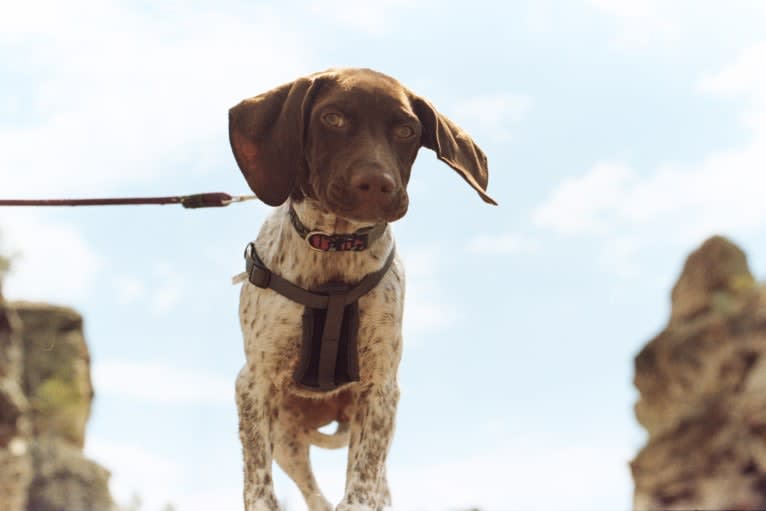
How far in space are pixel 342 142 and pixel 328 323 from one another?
3.48 ft

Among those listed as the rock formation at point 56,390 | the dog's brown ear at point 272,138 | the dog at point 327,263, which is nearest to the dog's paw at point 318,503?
the dog at point 327,263

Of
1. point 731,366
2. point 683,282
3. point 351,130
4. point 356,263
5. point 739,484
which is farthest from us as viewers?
point 683,282

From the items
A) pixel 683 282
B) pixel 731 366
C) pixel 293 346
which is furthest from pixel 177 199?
pixel 683 282

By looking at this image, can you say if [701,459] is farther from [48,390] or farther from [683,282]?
[48,390]

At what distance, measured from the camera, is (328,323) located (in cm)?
611

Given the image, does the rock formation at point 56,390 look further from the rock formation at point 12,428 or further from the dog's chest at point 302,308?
the dog's chest at point 302,308

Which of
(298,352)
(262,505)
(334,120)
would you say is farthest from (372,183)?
(262,505)

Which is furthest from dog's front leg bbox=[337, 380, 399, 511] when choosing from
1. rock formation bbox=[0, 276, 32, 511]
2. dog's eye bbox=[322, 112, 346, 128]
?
rock formation bbox=[0, 276, 32, 511]

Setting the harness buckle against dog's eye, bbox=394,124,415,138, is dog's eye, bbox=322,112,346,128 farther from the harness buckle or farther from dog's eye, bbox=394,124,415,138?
the harness buckle

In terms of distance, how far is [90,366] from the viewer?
1720 inches

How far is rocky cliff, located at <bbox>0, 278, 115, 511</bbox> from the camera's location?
38.4 metres

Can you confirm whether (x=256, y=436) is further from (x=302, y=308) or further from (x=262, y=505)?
(x=302, y=308)

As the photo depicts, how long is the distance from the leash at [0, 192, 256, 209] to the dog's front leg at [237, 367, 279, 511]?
1038mm

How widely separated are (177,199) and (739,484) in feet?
107
